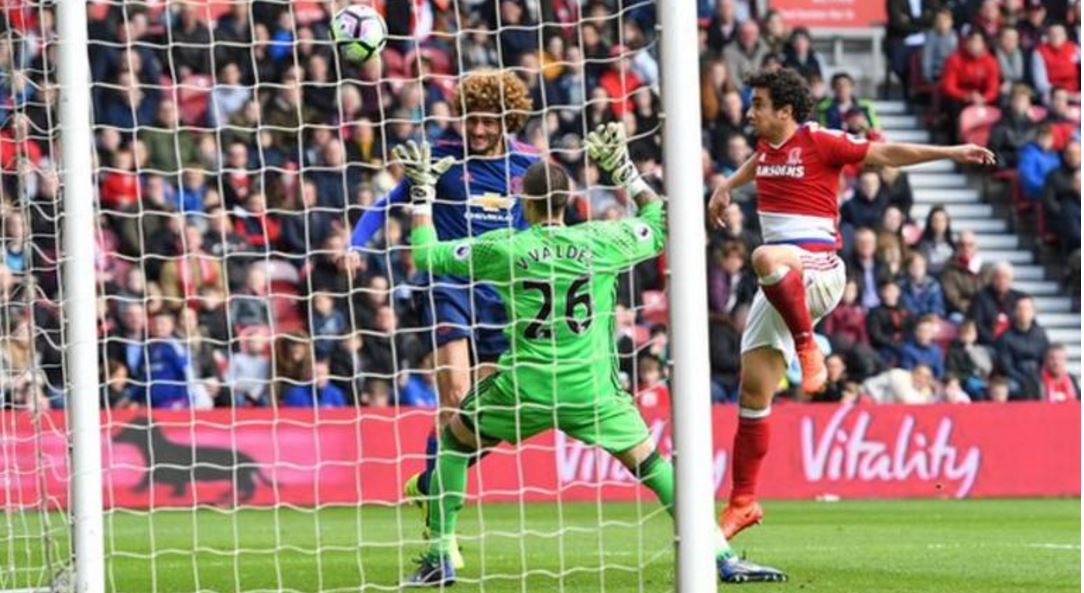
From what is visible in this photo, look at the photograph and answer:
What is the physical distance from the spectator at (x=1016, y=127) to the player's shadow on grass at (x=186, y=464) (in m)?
8.51

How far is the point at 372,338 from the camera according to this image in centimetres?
1870

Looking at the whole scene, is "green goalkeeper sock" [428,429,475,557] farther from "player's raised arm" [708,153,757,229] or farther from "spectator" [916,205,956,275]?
"spectator" [916,205,956,275]

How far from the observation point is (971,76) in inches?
924

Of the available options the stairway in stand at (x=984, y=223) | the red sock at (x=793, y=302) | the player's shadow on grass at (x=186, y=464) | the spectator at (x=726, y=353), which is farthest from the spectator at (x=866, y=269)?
the red sock at (x=793, y=302)

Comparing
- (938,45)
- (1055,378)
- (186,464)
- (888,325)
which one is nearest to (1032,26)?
(938,45)

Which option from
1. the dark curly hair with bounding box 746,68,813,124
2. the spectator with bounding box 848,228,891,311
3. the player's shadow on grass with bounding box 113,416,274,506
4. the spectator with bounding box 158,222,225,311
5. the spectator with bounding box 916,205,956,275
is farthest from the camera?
the spectator with bounding box 916,205,956,275

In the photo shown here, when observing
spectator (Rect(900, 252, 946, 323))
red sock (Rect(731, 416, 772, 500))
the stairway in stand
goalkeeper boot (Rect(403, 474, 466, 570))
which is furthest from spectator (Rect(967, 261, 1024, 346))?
goalkeeper boot (Rect(403, 474, 466, 570))

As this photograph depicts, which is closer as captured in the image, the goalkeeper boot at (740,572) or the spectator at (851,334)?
the goalkeeper boot at (740,572)

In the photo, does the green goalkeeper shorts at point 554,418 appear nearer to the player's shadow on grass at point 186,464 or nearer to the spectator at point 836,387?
the player's shadow on grass at point 186,464

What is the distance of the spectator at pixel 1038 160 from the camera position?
74.8 ft

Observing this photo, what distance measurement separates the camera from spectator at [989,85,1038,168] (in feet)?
74.9

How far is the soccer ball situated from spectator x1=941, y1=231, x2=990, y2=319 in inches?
464

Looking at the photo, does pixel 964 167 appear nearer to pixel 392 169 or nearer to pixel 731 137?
pixel 731 137

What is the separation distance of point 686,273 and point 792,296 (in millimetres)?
2748
